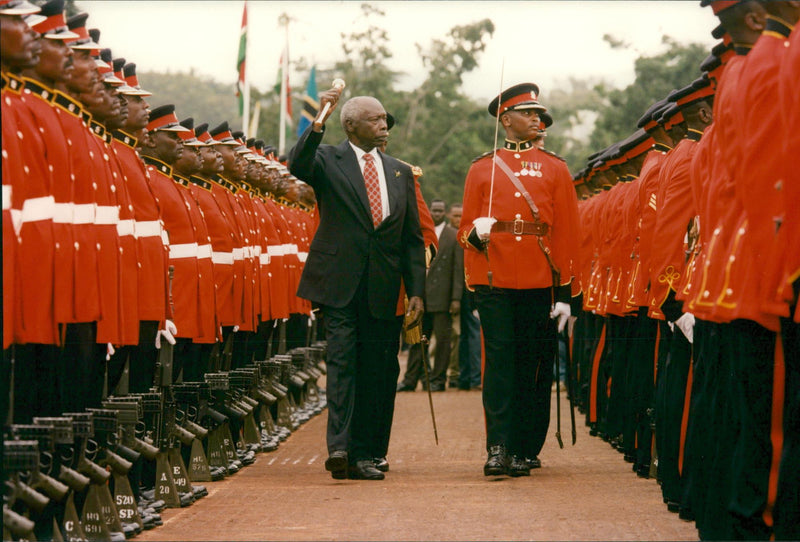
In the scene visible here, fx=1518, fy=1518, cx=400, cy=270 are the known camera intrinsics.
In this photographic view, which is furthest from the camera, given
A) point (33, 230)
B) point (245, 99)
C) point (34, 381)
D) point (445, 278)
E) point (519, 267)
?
point (245, 99)

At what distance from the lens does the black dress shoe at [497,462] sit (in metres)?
9.76

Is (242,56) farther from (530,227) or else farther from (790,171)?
(790,171)

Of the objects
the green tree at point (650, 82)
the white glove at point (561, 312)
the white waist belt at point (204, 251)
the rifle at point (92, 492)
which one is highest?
the green tree at point (650, 82)

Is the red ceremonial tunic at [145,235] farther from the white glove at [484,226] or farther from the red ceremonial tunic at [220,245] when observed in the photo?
the red ceremonial tunic at [220,245]

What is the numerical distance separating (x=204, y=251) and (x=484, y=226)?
2071mm

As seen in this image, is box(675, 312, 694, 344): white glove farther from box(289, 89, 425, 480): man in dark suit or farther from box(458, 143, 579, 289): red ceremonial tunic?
box(289, 89, 425, 480): man in dark suit

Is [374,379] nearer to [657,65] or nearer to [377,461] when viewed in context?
[377,461]

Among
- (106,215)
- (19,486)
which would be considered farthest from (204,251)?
(19,486)

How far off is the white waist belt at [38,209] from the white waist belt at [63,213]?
4.0 inches

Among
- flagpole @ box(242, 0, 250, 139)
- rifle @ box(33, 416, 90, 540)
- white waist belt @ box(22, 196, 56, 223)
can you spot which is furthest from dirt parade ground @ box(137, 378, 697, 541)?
flagpole @ box(242, 0, 250, 139)

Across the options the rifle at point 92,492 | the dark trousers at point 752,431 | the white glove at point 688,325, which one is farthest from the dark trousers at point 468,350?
the dark trousers at point 752,431

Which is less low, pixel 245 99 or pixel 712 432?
pixel 245 99

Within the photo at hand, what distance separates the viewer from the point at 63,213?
6.96 metres

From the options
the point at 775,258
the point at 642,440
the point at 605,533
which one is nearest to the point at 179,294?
the point at 642,440
